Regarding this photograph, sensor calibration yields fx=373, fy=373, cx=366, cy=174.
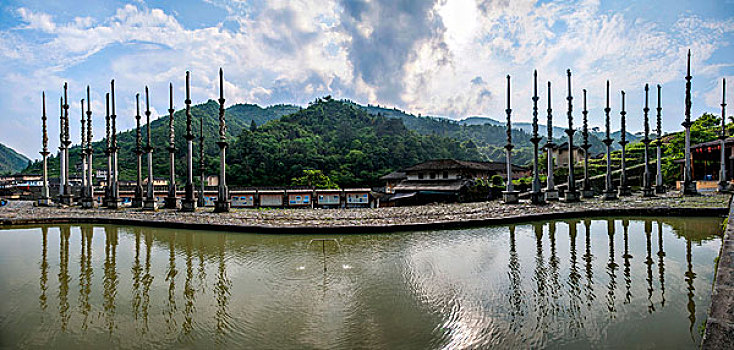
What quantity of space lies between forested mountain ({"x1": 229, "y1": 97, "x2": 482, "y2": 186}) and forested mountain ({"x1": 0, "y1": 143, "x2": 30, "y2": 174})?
258 ft

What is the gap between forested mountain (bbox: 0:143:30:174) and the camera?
95625mm

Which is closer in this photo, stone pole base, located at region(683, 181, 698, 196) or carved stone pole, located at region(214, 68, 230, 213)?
carved stone pole, located at region(214, 68, 230, 213)

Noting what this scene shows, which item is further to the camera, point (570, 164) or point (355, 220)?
point (570, 164)

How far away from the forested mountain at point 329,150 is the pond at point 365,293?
39914 millimetres

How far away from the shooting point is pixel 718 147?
24.8 meters

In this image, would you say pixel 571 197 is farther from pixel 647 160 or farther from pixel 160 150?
pixel 160 150

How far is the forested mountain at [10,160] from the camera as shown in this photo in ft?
314

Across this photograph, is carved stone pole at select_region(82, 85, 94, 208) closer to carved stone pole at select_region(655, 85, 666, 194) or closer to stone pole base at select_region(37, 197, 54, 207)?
stone pole base at select_region(37, 197, 54, 207)

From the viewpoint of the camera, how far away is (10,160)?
102312 mm

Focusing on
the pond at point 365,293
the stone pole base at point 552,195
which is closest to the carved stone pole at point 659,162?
the stone pole base at point 552,195

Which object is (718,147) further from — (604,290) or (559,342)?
(559,342)

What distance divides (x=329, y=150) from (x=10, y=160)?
10133cm

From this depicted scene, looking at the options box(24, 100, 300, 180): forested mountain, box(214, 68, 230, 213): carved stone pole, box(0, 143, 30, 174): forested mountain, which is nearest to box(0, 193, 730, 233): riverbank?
box(214, 68, 230, 213): carved stone pole

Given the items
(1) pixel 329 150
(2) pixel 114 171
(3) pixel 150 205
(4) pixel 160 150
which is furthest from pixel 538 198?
(4) pixel 160 150
